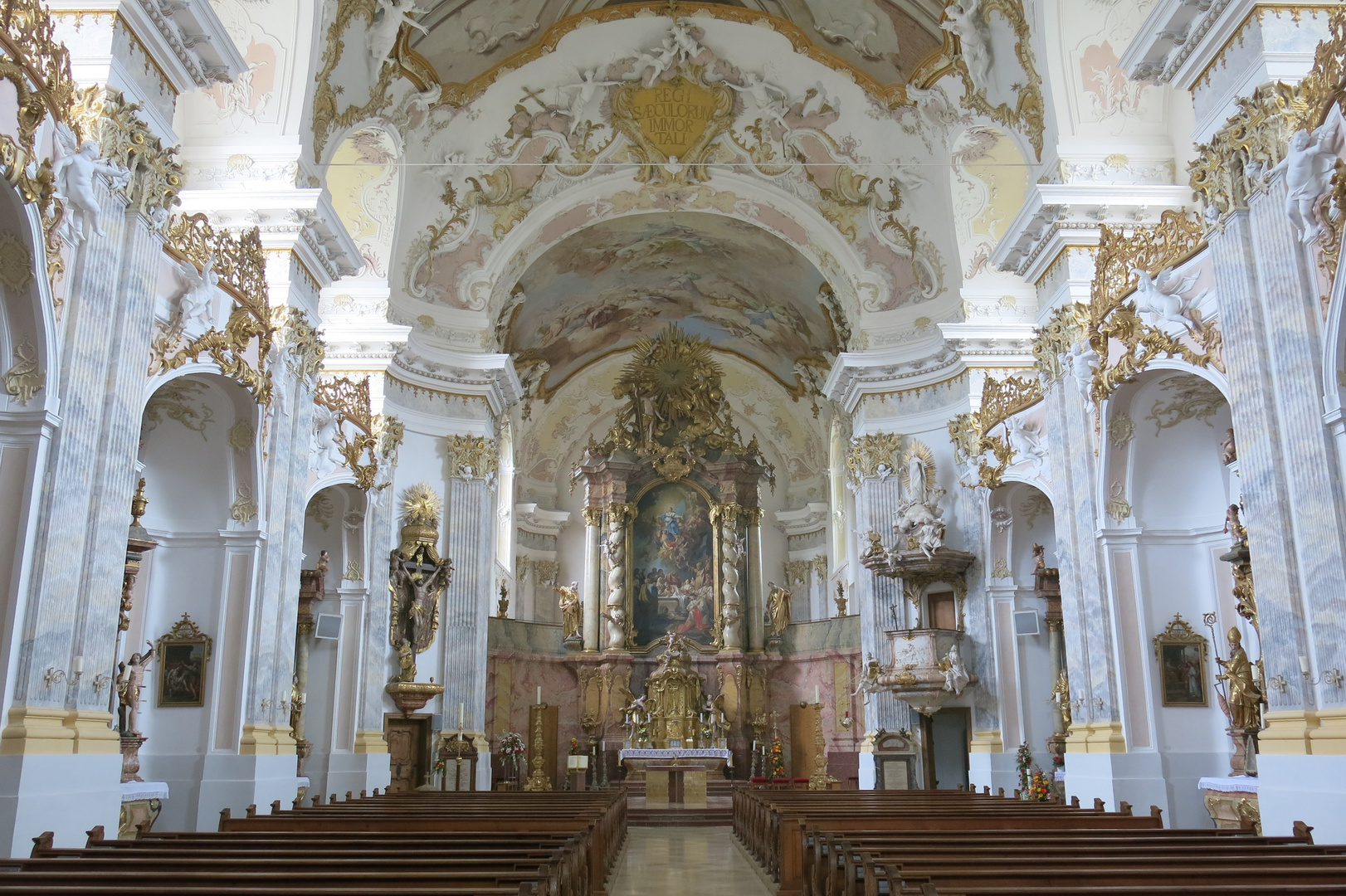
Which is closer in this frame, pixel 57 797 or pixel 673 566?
pixel 57 797

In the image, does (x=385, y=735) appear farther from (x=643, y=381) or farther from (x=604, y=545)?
(x=643, y=381)

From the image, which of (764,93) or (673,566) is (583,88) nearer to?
(764,93)

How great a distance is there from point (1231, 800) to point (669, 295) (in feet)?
62.1

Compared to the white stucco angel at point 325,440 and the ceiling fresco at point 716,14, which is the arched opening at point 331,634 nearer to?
the white stucco angel at point 325,440

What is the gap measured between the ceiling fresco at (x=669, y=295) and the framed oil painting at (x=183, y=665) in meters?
12.2

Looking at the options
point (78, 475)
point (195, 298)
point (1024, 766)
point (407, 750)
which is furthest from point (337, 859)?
point (407, 750)

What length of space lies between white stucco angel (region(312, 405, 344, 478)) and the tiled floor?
650 cm

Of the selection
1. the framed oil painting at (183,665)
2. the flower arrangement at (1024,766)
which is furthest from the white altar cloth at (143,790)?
the flower arrangement at (1024,766)

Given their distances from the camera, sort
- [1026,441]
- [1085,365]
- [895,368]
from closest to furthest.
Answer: [1085,365] → [1026,441] → [895,368]

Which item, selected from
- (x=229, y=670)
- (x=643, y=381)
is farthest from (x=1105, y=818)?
(x=643, y=381)

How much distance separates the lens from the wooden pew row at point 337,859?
494cm

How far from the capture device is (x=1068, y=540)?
42.0 ft

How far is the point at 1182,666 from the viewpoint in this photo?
11.7m

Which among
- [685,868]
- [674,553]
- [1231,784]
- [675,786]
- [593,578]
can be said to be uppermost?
[674,553]
